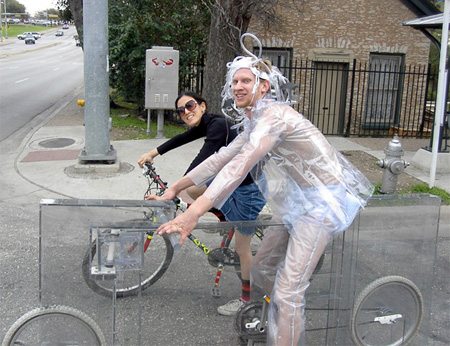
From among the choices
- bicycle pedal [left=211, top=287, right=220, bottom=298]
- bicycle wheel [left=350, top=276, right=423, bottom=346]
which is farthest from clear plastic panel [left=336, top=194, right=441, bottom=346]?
bicycle pedal [left=211, top=287, right=220, bottom=298]

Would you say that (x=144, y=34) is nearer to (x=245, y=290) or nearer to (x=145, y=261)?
(x=245, y=290)

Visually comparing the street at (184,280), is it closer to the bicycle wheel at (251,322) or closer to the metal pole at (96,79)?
the bicycle wheel at (251,322)

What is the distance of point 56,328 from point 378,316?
2.13 m

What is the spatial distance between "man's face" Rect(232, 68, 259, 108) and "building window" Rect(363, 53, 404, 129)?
11959mm

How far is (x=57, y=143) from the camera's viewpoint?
10.8 meters

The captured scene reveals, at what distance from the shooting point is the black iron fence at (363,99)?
45.8 feet

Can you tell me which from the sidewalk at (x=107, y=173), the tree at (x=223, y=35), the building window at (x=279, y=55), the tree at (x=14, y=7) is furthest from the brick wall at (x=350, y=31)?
the tree at (x=14, y=7)

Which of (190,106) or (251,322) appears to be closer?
(251,322)

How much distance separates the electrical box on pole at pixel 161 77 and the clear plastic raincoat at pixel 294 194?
8.10m

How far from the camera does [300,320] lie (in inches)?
115

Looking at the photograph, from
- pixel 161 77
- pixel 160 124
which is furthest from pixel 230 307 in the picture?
pixel 160 124

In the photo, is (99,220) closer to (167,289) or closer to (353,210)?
(167,289)

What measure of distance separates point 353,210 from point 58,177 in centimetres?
616

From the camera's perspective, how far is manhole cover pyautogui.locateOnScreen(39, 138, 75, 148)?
1055 cm
